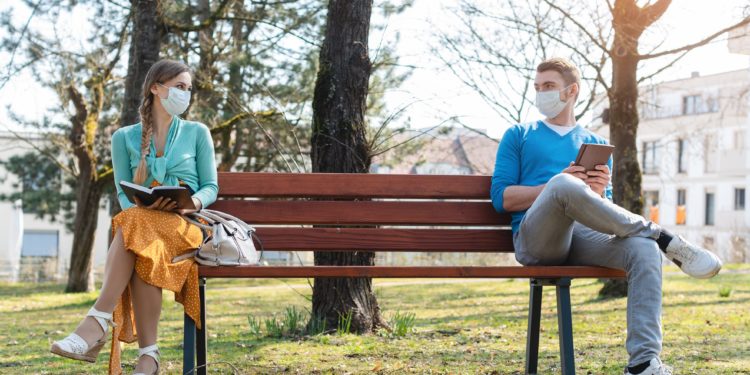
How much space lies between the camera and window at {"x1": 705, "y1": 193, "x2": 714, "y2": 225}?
4247 cm

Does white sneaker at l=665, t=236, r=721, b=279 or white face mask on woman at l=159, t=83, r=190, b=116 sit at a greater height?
white face mask on woman at l=159, t=83, r=190, b=116

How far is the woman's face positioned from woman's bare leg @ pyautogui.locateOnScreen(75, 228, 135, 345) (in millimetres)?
829

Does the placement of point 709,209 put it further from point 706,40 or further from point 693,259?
point 693,259

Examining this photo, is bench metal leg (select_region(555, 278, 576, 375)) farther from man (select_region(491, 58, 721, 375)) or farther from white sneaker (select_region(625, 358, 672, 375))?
white sneaker (select_region(625, 358, 672, 375))

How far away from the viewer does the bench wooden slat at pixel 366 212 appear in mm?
4715

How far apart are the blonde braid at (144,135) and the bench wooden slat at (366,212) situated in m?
0.61

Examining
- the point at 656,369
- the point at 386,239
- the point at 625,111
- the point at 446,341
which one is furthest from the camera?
the point at 625,111

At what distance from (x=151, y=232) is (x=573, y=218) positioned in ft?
5.89

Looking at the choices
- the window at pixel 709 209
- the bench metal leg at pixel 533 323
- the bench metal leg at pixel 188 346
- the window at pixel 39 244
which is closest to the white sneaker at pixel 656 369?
the bench metal leg at pixel 533 323

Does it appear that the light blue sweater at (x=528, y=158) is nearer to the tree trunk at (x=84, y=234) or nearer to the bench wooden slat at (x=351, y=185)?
the bench wooden slat at (x=351, y=185)

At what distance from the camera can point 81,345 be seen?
11.8 feet

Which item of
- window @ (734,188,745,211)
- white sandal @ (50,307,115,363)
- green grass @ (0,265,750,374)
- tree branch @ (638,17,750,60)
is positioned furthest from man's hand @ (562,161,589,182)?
window @ (734,188,745,211)

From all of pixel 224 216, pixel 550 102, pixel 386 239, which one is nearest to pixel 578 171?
pixel 550 102

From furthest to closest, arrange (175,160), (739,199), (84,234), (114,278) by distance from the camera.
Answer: (739,199)
(84,234)
(175,160)
(114,278)
